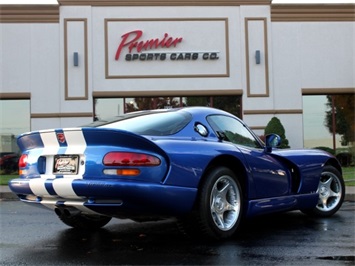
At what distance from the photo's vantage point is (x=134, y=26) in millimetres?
16406

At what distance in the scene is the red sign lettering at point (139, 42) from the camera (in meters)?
16.2

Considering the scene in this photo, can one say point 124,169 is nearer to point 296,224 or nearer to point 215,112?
point 215,112

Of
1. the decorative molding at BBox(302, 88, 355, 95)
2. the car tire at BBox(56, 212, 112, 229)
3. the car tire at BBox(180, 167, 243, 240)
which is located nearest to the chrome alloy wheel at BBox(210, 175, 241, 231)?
the car tire at BBox(180, 167, 243, 240)

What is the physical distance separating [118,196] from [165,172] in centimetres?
47

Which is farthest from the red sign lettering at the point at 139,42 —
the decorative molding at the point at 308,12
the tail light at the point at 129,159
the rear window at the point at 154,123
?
the tail light at the point at 129,159

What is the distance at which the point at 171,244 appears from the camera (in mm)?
4445

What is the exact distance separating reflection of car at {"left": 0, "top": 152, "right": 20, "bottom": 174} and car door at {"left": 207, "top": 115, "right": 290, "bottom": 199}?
12.5m

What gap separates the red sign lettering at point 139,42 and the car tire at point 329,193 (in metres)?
10.9

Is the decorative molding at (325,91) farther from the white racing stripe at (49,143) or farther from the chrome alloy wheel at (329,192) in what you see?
the white racing stripe at (49,143)

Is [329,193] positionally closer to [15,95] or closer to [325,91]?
[325,91]

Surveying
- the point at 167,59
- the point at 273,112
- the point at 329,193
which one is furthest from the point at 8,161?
the point at 329,193

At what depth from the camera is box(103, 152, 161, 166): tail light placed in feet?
13.3

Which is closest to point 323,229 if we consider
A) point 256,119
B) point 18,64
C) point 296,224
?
point 296,224

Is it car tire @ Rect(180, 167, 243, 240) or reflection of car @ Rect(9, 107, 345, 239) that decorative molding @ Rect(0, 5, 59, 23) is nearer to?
reflection of car @ Rect(9, 107, 345, 239)
